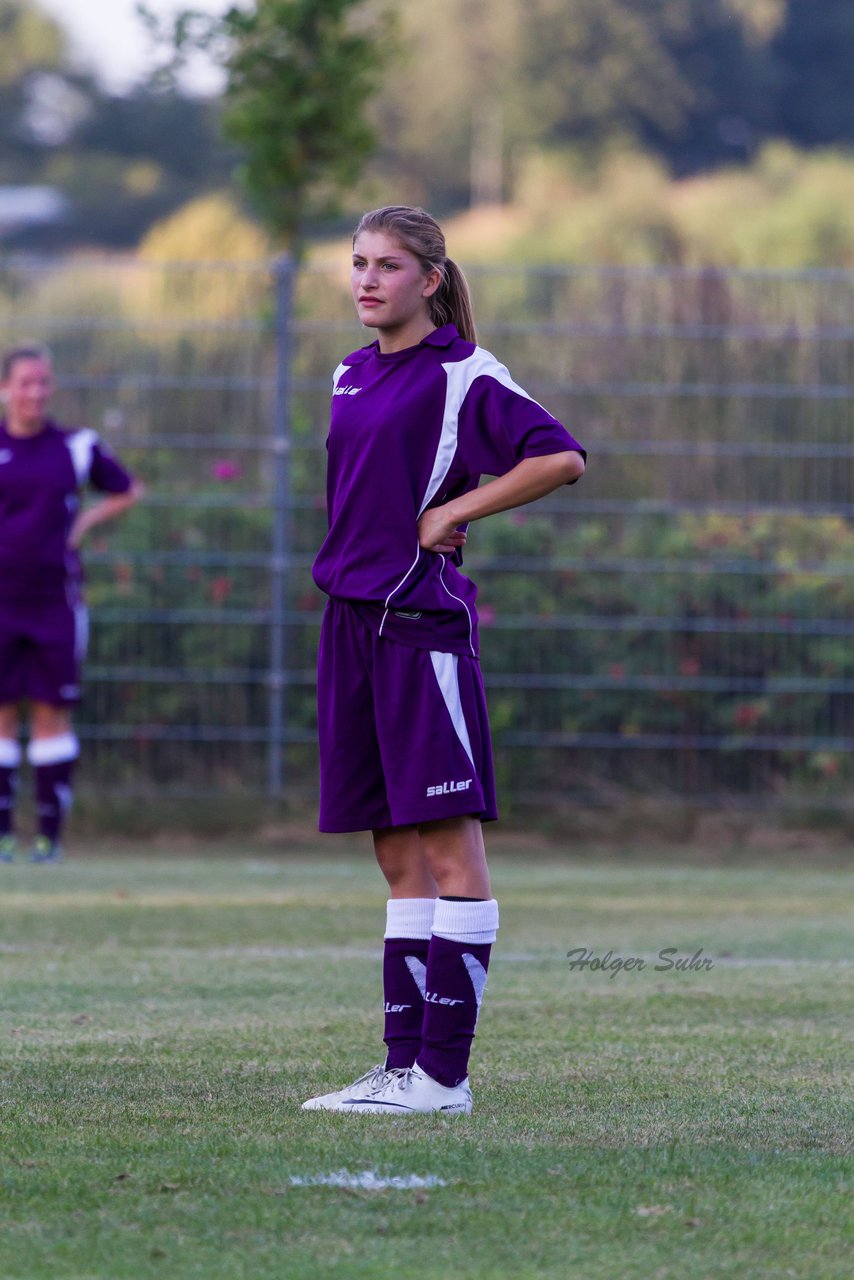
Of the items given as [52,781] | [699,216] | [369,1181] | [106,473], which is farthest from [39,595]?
[699,216]

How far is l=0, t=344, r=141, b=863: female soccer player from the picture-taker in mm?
9203

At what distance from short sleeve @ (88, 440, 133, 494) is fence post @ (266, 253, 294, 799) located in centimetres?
112

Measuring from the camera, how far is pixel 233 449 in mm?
10492

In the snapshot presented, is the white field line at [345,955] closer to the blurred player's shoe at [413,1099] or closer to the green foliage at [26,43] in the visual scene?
the blurred player's shoe at [413,1099]

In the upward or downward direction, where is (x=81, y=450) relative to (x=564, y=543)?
upward

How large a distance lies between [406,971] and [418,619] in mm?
721

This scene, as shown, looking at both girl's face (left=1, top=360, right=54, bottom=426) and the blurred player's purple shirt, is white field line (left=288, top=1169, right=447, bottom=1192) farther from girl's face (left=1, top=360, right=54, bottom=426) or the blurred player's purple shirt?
girl's face (left=1, top=360, right=54, bottom=426)

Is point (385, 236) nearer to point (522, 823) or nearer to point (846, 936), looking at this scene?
point (846, 936)

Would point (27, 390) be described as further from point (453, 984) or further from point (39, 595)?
point (453, 984)

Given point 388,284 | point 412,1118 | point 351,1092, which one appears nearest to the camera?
point 412,1118

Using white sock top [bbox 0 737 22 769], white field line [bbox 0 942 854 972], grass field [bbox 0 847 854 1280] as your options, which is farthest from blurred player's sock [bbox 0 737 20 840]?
white field line [bbox 0 942 854 972]

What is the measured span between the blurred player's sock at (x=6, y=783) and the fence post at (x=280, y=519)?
151 centimetres

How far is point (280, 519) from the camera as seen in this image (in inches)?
411

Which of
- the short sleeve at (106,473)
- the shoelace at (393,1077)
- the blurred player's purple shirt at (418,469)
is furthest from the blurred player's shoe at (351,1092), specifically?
the short sleeve at (106,473)
